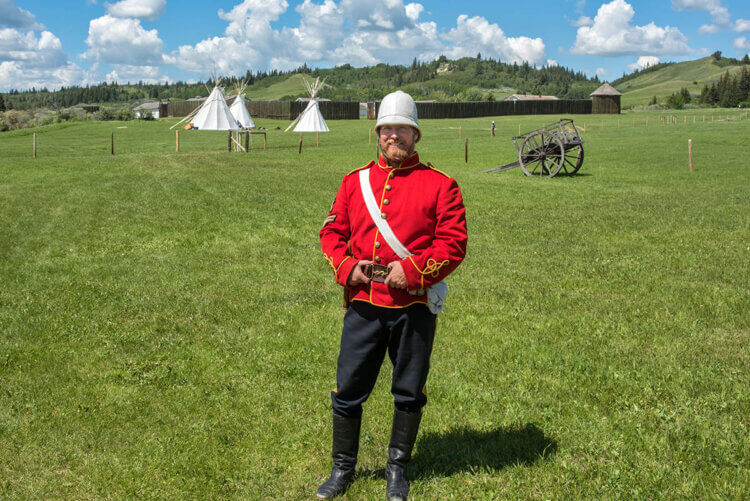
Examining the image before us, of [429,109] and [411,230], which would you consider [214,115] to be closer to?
Result: [411,230]

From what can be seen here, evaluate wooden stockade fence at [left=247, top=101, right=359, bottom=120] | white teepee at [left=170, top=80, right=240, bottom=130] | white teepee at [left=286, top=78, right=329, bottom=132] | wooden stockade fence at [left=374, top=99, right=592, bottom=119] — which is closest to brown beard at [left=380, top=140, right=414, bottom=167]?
white teepee at [left=170, top=80, right=240, bottom=130]

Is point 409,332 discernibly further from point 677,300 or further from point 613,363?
point 677,300

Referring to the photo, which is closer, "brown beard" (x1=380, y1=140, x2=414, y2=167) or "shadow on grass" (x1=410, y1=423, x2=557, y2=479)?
"brown beard" (x1=380, y1=140, x2=414, y2=167)

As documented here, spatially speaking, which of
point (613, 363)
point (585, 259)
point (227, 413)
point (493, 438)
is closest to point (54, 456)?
point (227, 413)

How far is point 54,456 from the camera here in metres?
4.30

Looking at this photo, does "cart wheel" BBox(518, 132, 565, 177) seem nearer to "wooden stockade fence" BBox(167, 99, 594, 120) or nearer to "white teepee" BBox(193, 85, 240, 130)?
"white teepee" BBox(193, 85, 240, 130)

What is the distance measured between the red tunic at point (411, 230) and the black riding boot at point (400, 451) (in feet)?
2.37

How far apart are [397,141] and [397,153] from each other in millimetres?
70

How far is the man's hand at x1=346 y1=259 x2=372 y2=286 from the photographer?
11.6 feet

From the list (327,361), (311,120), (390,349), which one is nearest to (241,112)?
(311,120)

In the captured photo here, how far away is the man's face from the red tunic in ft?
0.23

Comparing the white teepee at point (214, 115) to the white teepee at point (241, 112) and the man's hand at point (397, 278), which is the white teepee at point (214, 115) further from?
the man's hand at point (397, 278)

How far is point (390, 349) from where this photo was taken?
3.77 metres

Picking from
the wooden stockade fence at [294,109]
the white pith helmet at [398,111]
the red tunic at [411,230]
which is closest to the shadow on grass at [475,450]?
the red tunic at [411,230]
